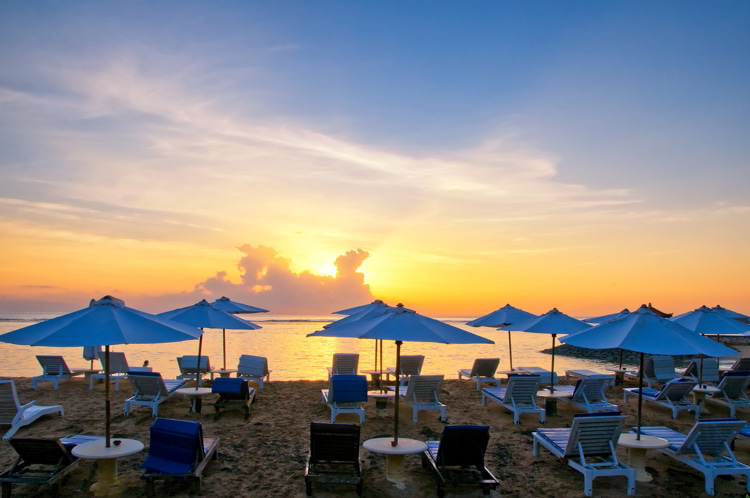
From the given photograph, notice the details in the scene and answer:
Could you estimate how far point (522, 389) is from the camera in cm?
987

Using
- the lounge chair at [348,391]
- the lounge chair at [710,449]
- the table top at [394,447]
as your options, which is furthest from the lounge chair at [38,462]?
the lounge chair at [710,449]

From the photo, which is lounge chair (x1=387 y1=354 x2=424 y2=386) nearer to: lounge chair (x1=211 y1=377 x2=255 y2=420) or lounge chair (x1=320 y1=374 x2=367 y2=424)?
lounge chair (x1=320 y1=374 x2=367 y2=424)

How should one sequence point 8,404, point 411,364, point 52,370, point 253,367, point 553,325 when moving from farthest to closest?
point 411,364
point 52,370
point 253,367
point 553,325
point 8,404

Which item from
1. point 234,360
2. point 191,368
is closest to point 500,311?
point 191,368

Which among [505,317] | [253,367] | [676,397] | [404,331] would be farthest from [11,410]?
[676,397]

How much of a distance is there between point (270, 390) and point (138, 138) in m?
8.97

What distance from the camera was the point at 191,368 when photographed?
1372 centimetres

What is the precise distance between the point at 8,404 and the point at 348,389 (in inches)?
214

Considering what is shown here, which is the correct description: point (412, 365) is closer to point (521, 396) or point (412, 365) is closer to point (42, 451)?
point (521, 396)

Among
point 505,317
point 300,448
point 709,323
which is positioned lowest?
point 300,448

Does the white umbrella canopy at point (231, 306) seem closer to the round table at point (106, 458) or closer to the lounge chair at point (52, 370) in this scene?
the lounge chair at point (52, 370)

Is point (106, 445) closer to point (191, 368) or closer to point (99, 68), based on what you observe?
point (191, 368)

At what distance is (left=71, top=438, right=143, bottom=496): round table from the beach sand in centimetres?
15

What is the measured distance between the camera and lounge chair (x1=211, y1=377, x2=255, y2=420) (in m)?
9.54
